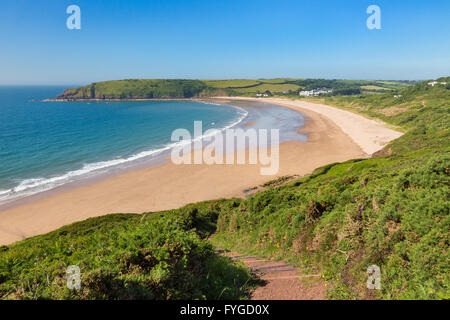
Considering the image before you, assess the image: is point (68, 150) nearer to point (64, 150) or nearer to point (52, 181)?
point (64, 150)

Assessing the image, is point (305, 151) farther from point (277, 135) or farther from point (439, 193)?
point (439, 193)

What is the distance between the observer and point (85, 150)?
145 ft

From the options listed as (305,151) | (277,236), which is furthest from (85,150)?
(277,236)

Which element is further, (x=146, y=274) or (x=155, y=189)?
(x=155, y=189)

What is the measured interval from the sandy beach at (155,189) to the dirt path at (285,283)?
17543 millimetres

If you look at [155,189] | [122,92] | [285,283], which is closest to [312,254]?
[285,283]

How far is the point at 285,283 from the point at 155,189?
23610 mm

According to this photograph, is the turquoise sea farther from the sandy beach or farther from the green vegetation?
the green vegetation

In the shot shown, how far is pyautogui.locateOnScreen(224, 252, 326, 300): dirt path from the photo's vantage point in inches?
252

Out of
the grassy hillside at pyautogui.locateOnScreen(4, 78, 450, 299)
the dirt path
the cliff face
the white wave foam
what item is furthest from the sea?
the cliff face

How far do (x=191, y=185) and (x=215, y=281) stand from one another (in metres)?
23.2

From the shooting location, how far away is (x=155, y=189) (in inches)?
1123
